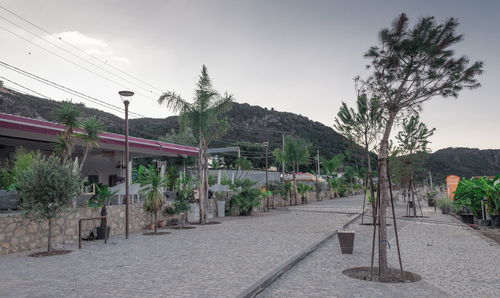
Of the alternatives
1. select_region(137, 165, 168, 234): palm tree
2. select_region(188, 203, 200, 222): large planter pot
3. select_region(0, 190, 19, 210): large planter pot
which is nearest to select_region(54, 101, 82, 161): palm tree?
select_region(0, 190, 19, 210): large planter pot

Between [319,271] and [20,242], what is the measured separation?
8.82 m

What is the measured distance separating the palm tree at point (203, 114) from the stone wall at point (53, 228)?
453 cm

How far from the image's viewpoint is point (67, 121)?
14477mm

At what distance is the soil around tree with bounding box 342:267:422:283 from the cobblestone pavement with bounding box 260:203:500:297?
0.18 meters

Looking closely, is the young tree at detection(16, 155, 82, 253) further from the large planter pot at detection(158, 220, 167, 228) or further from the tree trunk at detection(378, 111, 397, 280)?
the tree trunk at detection(378, 111, 397, 280)

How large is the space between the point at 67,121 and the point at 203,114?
6939 millimetres

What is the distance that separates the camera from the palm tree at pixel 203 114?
19.7 meters

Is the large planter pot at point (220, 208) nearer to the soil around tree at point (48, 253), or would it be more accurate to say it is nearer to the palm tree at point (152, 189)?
the palm tree at point (152, 189)

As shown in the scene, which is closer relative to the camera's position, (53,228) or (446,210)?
(53,228)

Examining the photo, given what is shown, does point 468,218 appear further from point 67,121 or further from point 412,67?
point 67,121

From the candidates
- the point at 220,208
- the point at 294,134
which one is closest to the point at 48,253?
the point at 220,208

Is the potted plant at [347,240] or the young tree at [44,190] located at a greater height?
the young tree at [44,190]

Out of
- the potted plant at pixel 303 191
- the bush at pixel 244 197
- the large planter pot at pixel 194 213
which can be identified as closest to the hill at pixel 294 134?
the potted plant at pixel 303 191

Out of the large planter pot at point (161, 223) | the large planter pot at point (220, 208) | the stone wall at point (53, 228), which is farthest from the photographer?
the large planter pot at point (220, 208)
